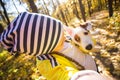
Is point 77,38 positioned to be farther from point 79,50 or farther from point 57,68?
point 57,68

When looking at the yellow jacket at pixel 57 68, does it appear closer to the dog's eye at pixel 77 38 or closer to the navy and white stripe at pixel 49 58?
the navy and white stripe at pixel 49 58

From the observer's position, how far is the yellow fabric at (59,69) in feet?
5.22

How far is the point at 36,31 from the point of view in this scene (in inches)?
73.0

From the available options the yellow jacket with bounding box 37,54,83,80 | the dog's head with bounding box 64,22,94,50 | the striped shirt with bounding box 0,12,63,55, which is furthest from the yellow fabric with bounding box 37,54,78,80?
the dog's head with bounding box 64,22,94,50

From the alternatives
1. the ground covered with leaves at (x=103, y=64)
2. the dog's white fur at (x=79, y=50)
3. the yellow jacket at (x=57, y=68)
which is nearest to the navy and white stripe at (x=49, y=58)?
the yellow jacket at (x=57, y=68)

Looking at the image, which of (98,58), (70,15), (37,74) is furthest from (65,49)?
(70,15)

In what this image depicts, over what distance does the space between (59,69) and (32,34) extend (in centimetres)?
42

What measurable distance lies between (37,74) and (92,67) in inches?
216

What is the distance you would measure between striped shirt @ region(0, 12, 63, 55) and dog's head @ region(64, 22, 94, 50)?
0.72 feet

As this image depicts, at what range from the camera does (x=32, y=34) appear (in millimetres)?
1839

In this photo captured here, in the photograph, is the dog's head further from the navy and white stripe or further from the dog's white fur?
the navy and white stripe

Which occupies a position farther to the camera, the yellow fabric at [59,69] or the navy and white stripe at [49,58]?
the navy and white stripe at [49,58]

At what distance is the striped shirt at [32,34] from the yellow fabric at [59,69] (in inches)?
5.1

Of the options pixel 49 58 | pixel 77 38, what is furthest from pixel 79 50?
pixel 49 58
